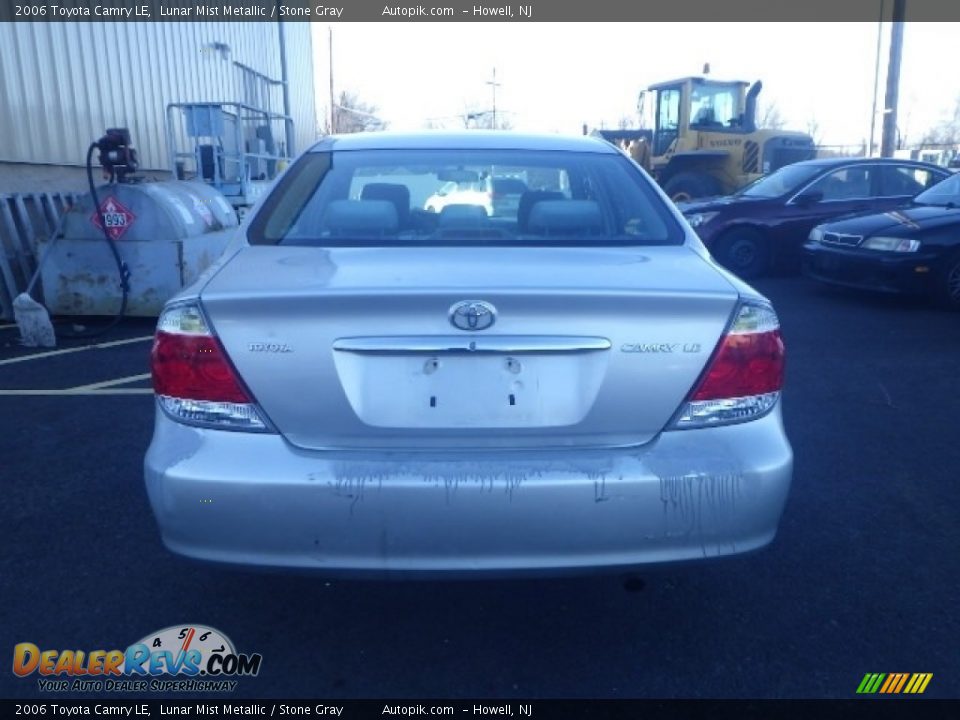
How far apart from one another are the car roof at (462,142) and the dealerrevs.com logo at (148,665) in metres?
1.94

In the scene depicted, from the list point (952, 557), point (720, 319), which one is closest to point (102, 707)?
point (720, 319)

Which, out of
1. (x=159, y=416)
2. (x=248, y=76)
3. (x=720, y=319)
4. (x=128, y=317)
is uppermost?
(x=248, y=76)

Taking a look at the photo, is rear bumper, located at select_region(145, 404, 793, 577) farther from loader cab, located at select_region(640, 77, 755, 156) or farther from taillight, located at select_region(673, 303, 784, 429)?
loader cab, located at select_region(640, 77, 755, 156)

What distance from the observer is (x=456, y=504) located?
2.10 m

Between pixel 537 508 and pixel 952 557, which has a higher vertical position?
pixel 537 508

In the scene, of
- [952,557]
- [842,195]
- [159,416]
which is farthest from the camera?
[842,195]

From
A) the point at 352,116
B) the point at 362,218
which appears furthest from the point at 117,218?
the point at 352,116

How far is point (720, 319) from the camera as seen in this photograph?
2225 mm

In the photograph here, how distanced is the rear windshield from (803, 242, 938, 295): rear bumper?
224 inches

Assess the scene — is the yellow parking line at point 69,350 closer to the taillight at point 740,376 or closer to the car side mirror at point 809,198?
the taillight at point 740,376

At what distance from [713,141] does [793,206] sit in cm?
501

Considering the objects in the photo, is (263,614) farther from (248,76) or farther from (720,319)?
(248,76)

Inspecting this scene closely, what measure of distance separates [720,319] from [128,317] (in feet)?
22.1

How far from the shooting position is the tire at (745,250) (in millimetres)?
10500
